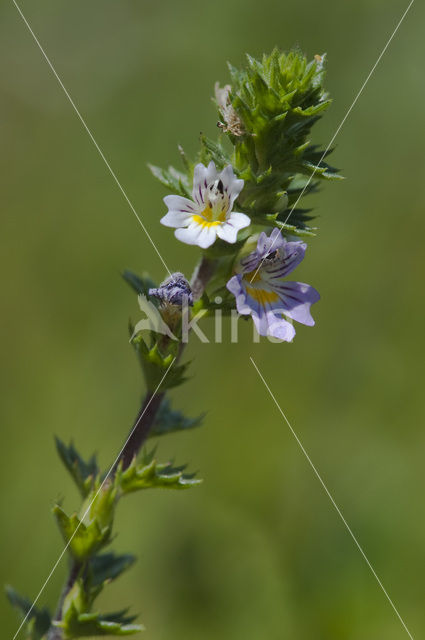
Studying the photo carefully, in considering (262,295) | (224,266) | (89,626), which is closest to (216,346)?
(224,266)

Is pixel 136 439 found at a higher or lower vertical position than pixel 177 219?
lower

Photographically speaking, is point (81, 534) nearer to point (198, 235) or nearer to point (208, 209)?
point (198, 235)

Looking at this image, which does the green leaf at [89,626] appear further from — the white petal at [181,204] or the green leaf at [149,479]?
the white petal at [181,204]

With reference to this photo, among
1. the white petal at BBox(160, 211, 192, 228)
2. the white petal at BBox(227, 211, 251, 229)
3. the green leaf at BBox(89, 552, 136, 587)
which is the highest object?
the white petal at BBox(160, 211, 192, 228)

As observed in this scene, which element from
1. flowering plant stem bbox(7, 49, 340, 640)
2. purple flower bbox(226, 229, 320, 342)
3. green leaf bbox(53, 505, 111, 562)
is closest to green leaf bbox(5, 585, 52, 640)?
flowering plant stem bbox(7, 49, 340, 640)

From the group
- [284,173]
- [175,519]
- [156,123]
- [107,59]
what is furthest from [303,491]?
[107,59]

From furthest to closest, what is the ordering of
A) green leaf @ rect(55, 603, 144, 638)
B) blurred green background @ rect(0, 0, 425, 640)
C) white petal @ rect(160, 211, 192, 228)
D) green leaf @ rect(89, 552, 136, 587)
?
blurred green background @ rect(0, 0, 425, 640), green leaf @ rect(89, 552, 136, 587), white petal @ rect(160, 211, 192, 228), green leaf @ rect(55, 603, 144, 638)

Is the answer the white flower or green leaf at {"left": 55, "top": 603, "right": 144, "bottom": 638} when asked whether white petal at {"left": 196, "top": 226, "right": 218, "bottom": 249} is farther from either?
green leaf at {"left": 55, "top": 603, "right": 144, "bottom": 638}

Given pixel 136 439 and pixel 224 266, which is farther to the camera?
pixel 224 266
